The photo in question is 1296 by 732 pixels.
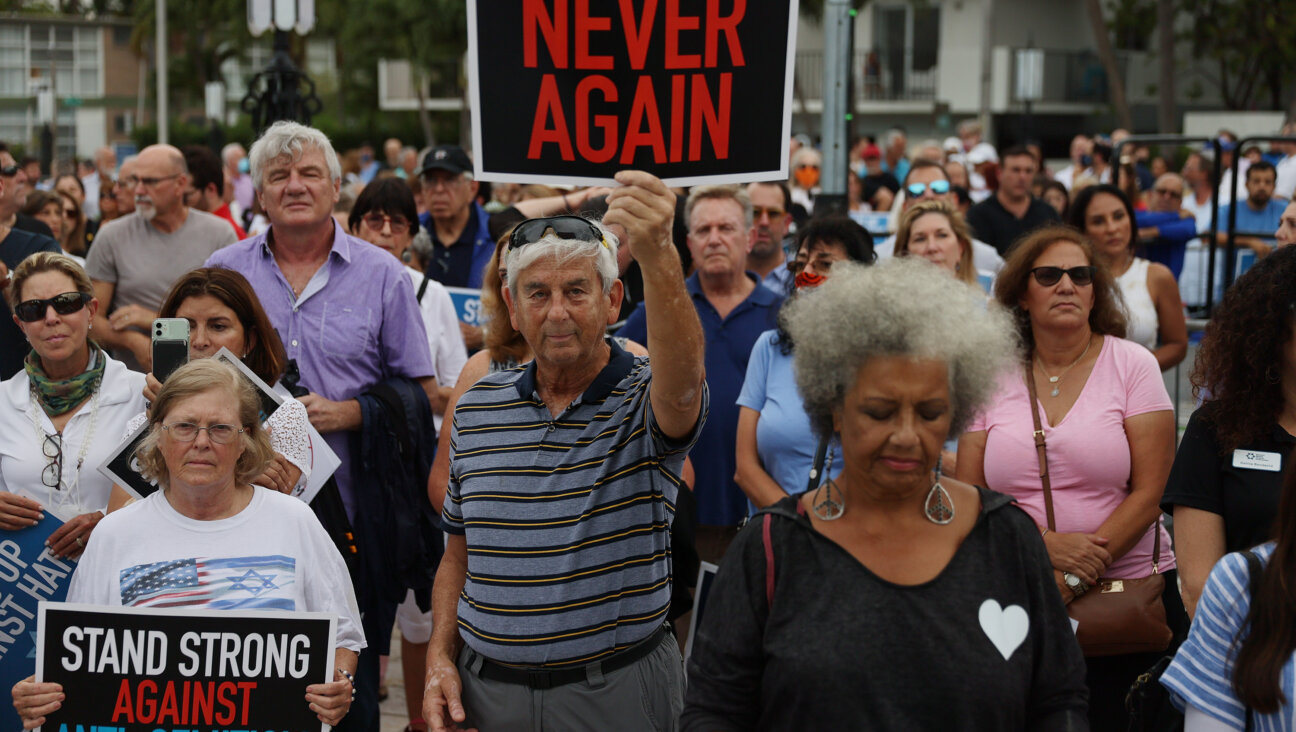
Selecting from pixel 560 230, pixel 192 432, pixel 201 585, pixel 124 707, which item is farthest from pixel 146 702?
pixel 560 230

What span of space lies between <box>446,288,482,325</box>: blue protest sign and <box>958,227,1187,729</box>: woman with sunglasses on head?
3.32 meters

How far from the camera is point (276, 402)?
4.22m

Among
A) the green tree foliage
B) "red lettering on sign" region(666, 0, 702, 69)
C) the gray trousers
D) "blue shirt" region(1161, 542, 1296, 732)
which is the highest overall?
the green tree foliage

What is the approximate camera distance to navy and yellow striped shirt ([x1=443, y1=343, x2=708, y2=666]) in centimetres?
312

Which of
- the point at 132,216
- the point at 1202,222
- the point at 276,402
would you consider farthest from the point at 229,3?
the point at 276,402

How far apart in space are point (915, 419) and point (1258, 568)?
0.79 meters

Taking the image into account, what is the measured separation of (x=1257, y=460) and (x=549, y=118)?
→ 1.96 meters

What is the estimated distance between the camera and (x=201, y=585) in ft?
12.1

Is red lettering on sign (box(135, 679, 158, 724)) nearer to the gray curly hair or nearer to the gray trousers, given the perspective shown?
the gray trousers

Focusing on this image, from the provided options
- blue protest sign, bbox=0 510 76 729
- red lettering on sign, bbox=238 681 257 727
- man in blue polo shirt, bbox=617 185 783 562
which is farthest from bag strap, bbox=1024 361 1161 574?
blue protest sign, bbox=0 510 76 729

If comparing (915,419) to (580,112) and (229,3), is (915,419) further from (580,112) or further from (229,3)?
(229,3)

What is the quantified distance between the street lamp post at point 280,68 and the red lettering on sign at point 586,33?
8.04 m

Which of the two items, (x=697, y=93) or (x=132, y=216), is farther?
(x=132, y=216)

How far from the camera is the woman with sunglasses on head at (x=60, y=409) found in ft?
14.5
